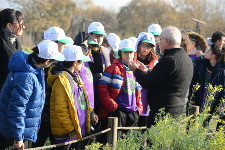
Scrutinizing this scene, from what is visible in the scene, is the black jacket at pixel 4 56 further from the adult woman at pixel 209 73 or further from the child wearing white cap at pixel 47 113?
→ the adult woman at pixel 209 73

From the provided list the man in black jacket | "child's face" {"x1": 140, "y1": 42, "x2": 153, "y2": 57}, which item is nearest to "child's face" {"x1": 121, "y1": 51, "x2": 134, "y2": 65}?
"child's face" {"x1": 140, "y1": 42, "x2": 153, "y2": 57}

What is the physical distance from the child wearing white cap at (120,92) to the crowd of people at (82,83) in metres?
0.01

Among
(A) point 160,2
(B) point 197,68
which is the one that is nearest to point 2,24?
(B) point 197,68

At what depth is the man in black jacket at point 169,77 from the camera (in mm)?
3426

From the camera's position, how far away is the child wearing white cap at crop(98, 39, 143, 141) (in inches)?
160

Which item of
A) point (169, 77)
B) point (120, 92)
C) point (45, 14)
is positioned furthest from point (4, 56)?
point (45, 14)

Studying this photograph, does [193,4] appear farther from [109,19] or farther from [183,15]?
[109,19]

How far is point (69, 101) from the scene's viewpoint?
10.8 feet

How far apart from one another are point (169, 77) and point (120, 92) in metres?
0.90

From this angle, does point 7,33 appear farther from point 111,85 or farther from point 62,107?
point 111,85

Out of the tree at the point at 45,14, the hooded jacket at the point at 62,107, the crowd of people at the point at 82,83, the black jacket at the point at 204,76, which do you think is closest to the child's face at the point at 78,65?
the crowd of people at the point at 82,83

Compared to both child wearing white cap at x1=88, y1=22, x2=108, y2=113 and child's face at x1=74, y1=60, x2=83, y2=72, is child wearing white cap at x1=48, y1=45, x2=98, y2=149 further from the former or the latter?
child wearing white cap at x1=88, y1=22, x2=108, y2=113

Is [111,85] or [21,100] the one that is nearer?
[21,100]

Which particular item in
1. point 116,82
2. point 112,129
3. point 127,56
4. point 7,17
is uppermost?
point 7,17
